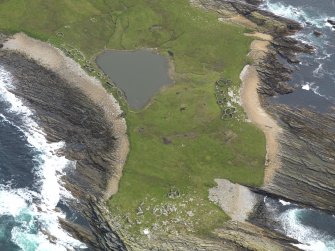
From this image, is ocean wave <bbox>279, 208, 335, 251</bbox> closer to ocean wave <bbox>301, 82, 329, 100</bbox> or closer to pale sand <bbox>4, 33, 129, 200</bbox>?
pale sand <bbox>4, 33, 129, 200</bbox>

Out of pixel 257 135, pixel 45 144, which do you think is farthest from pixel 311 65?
pixel 45 144

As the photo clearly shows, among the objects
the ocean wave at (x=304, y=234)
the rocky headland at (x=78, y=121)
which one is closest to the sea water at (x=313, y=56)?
the ocean wave at (x=304, y=234)

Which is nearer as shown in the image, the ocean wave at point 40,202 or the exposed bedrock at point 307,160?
the ocean wave at point 40,202

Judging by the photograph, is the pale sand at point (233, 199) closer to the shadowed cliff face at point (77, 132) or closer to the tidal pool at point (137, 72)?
the shadowed cliff face at point (77, 132)

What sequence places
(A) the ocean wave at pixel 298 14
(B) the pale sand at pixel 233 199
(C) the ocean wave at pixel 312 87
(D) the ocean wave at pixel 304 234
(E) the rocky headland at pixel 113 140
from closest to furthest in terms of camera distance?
1. (E) the rocky headland at pixel 113 140
2. (D) the ocean wave at pixel 304 234
3. (B) the pale sand at pixel 233 199
4. (C) the ocean wave at pixel 312 87
5. (A) the ocean wave at pixel 298 14

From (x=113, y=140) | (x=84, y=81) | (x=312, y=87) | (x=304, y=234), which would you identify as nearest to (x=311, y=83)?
(x=312, y=87)

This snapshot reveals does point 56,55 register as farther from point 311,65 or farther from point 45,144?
point 311,65
